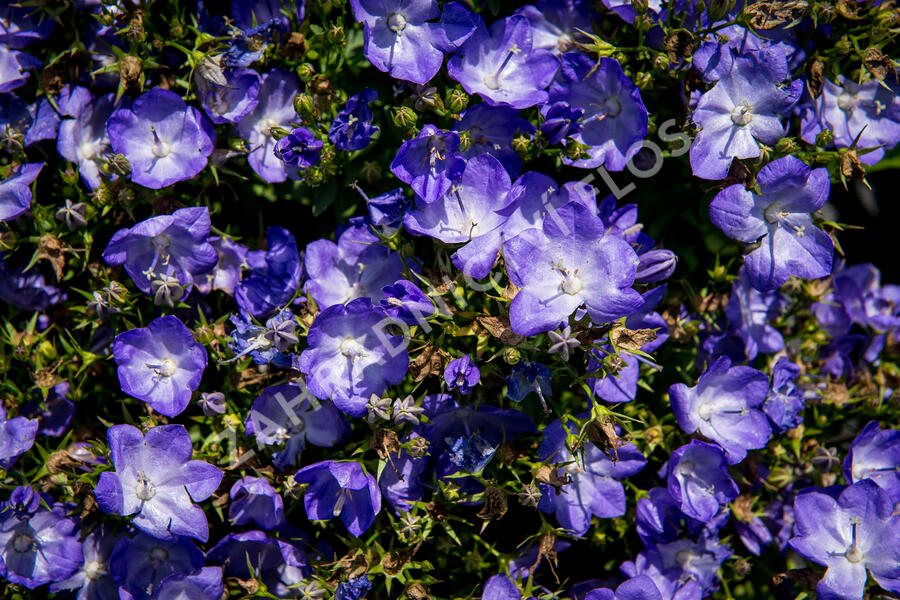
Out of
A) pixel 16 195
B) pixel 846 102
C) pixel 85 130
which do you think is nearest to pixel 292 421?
pixel 16 195

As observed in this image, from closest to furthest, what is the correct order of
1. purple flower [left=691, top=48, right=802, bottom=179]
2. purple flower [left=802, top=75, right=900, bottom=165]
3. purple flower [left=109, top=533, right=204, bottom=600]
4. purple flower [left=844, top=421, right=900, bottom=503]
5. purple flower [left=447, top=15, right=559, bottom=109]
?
purple flower [left=109, top=533, right=204, bottom=600] → purple flower [left=691, top=48, right=802, bottom=179] → purple flower [left=447, top=15, right=559, bottom=109] → purple flower [left=844, top=421, right=900, bottom=503] → purple flower [left=802, top=75, right=900, bottom=165]

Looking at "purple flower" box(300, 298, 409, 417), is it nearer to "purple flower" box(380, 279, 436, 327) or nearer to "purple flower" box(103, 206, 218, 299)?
"purple flower" box(380, 279, 436, 327)

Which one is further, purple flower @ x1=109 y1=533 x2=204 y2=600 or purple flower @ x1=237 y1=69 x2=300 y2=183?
purple flower @ x1=237 y1=69 x2=300 y2=183

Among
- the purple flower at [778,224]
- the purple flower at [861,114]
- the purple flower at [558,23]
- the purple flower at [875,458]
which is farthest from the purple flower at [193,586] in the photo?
the purple flower at [861,114]

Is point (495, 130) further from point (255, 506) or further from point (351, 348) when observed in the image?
point (255, 506)

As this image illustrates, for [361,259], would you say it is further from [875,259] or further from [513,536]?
[875,259]

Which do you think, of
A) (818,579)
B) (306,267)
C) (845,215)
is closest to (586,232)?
(306,267)

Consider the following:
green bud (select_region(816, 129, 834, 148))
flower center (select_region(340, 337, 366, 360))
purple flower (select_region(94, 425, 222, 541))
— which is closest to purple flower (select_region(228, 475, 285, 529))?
purple flower (select_region(94, 425, 222, 541))
